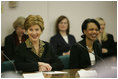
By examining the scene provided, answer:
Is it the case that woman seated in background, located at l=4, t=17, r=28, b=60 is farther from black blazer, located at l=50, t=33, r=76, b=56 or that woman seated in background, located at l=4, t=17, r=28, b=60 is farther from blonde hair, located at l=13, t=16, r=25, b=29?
black blazer, located at l=50, t=33, r=76, b=56

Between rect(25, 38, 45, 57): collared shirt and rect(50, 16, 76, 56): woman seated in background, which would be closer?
rect(25, 38, 45, 57): collared shirt

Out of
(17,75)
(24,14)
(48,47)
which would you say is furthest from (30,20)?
(17,75)

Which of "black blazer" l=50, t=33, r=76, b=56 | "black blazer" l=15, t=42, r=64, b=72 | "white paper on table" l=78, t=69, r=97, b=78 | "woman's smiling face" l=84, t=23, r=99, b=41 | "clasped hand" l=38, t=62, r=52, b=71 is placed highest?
"woman's smiling face" l=84, t=23, r=99, b=41

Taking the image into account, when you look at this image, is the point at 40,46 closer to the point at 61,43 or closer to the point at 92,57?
the point at 61,43

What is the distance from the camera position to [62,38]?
278 cm

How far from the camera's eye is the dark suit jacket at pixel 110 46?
9.11 feet

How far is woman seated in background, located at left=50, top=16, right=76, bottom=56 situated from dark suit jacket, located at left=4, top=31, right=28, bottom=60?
43cm

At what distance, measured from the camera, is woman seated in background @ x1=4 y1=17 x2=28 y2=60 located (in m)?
2.58

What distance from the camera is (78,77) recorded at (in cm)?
250

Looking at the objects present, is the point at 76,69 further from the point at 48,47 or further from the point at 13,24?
the point at 13,24

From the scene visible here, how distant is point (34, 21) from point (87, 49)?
0.67 meters

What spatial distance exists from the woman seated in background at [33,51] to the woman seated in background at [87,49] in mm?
299

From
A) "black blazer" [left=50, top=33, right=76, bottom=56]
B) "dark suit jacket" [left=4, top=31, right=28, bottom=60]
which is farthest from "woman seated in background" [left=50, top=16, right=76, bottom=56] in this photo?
"dark suit jacket" [left=4, top=31, right=28, bottom=60]

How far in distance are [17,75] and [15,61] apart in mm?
147
